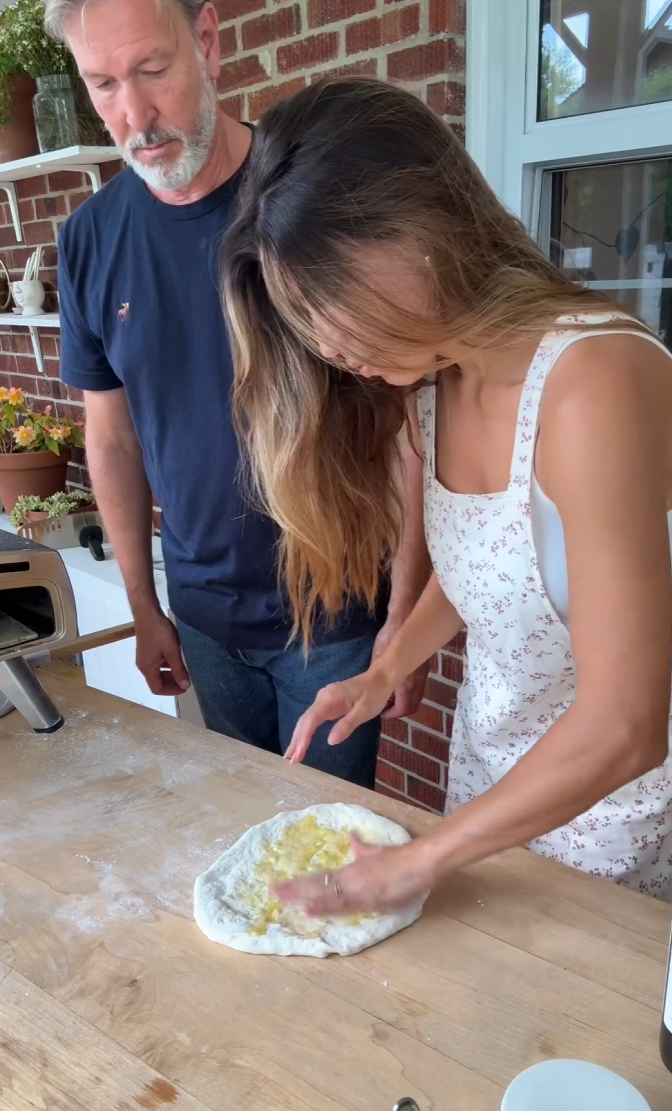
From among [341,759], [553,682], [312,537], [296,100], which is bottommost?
[341,759]

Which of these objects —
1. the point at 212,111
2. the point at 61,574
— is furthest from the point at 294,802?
the point at 212,111

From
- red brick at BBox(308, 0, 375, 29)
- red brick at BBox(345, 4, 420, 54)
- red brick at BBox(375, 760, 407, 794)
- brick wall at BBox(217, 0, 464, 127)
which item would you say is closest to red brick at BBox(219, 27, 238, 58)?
brick wall at BBox(217, 0, 464, 127)

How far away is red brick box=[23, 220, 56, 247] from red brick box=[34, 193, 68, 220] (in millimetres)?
21

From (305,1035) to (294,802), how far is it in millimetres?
311

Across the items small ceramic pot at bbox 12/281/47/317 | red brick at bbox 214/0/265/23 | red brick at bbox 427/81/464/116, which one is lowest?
small ceramic pot at bbox 12/281/47/317

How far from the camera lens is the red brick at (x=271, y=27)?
5.65 ft

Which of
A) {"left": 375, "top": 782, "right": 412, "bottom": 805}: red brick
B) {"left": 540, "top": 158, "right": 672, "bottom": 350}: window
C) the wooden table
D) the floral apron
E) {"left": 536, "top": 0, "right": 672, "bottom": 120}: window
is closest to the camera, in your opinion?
the wooden table

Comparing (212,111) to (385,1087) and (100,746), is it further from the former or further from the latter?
(385,1087)

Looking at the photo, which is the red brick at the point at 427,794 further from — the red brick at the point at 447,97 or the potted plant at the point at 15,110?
the potted plant at the point at 15,110

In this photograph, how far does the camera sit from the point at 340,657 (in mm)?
1395

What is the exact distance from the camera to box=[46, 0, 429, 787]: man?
123 centimetres

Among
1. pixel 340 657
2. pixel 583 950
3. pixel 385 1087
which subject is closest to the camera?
pixel 385 1087

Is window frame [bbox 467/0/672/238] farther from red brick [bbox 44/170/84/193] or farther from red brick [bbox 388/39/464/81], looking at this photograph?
red brick [bbox 44/170/84/193]

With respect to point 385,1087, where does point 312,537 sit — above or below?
A: above
